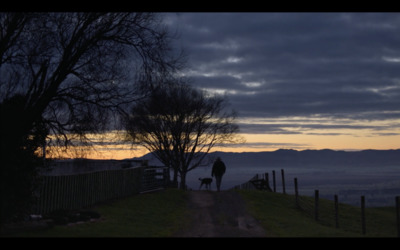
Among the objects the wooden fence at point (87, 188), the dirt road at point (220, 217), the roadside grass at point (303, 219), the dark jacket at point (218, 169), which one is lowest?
the roadside grass at point (303, 219)

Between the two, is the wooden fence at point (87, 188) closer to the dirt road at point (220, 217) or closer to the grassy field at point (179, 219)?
the grassy field at point (179, 219)

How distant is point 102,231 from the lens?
1574cm

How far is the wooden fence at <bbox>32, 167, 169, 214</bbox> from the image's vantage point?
2011 centimetres

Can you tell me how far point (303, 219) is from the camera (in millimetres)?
24219

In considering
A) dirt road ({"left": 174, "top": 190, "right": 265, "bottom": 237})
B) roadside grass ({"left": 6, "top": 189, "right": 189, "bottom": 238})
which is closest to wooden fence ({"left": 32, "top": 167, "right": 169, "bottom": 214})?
roadside grass ({"left": 6, "top": 189, "right": 189, "bottom": 238})

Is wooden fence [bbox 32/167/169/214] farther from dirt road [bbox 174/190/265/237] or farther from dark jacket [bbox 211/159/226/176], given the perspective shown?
dark jacket [bbox 211/159/226/176]

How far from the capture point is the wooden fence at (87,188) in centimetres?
2011

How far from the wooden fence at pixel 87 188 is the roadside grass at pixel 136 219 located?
0.75 metres

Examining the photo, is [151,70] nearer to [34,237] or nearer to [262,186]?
[34,237]

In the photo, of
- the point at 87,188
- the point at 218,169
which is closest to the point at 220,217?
the point at 87,188

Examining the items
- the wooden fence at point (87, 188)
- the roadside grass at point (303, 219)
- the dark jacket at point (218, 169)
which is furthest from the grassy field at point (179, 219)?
the dark jacket at point (218, 169)

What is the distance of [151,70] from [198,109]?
2644 centimetres
